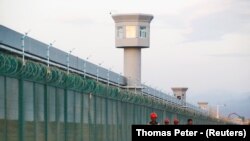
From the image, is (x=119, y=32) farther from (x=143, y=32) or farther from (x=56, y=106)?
(x=56, y=106)

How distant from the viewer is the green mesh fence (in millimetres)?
27033

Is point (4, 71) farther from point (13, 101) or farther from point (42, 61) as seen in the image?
point (42, 61)

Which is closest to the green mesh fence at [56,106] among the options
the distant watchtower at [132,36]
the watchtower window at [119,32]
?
the distant watchtower at [132,36]

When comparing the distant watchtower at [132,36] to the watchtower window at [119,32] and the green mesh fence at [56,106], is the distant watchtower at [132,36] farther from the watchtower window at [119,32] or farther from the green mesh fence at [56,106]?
the green mesh fence at [56,106]

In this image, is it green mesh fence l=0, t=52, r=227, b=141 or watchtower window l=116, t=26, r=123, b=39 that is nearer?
green mesh fence l=0, t=52, r=227, b=141

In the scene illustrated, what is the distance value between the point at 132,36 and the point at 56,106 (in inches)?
3223

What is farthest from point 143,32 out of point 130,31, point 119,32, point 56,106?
point 56,106

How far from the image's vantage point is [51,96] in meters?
33.3

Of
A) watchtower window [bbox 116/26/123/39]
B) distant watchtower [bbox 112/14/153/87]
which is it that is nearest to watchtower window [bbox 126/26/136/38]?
distant watchtower [bbox 112/14/153/87]

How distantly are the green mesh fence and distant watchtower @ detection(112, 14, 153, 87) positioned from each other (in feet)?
185

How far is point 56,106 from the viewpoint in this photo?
34188 mm

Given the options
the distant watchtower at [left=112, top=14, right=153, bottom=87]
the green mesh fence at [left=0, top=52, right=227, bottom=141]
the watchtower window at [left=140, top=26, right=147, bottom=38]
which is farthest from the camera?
the watchtower window at [left=140, top=26, right=147, bottom=38]

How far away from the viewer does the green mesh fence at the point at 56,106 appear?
27033 mm

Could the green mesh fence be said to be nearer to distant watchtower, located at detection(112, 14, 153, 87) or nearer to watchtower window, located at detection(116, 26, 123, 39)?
distant watchtower, located at detection(112, 14, 153, 87)
